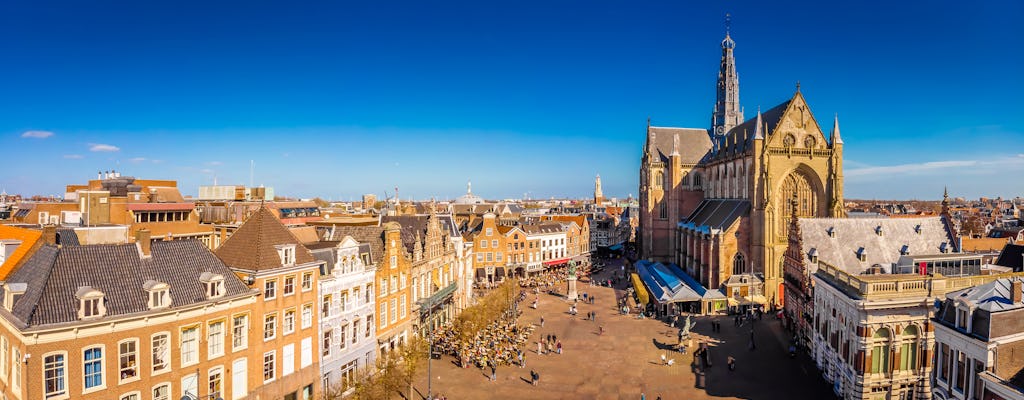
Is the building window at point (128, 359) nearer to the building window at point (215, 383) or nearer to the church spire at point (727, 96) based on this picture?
the building window at point (215, 383)

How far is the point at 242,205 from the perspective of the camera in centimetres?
6662

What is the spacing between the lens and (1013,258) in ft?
135

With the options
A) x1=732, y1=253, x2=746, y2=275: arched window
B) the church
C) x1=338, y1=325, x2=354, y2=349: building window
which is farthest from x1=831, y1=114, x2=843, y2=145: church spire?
x1=338, y1=325, x2=354, y2=349: building window

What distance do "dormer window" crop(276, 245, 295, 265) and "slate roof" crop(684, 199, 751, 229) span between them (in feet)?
164

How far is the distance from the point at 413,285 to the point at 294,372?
14.9m

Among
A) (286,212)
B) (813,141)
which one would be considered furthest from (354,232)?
(813,141)

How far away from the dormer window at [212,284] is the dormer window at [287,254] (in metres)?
3.89

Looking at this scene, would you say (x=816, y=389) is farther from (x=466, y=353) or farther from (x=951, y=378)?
(x=466, y=353)

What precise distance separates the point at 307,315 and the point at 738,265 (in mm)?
49529

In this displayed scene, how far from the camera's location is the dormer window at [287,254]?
101ft

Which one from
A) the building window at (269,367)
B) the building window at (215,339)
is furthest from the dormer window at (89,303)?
the building window at (269,367)

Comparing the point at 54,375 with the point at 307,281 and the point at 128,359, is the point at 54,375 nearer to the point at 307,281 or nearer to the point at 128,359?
the point at 128,359

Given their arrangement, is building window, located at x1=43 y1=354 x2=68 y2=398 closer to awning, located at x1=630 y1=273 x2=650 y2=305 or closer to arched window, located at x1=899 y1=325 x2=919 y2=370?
arched window, located at x1=899 y1=325 x2=919 y2=370

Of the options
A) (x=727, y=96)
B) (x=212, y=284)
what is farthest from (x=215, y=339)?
(x=727, y=96)
